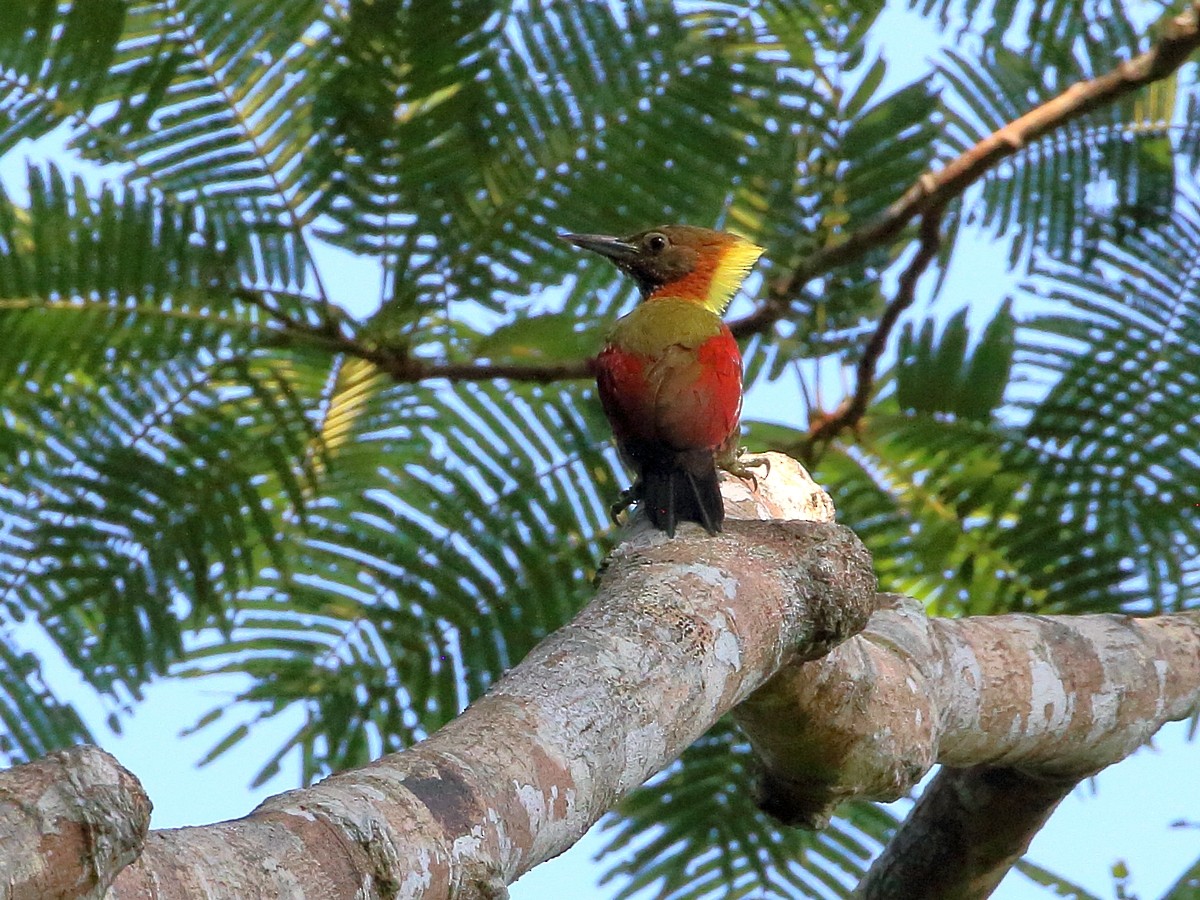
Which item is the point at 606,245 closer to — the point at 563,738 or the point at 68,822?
the point at 563,738

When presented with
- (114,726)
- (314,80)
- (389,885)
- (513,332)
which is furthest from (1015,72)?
(389,885)

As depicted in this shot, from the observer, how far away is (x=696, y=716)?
181 centimetres

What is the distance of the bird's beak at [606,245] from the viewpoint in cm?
391

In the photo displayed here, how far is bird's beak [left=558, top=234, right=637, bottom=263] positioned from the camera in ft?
12.8

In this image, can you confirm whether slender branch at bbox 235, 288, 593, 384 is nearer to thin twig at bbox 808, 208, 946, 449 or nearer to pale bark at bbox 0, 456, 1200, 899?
thin twig at bbox 808, 208, 946, 449

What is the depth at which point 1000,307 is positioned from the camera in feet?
12.3

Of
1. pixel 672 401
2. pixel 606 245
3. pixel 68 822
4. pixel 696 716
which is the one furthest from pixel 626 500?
pixel 68 822

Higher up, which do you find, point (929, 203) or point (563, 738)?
point (929, 203)

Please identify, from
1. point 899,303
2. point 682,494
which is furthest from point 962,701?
point 899,303

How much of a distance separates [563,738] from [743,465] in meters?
1.54

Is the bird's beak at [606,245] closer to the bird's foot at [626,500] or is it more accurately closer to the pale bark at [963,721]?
the bird's foot at [626,500]

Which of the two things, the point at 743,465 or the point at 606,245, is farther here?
the point at 606,245

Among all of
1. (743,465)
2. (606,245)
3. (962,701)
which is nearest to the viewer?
(962,701)

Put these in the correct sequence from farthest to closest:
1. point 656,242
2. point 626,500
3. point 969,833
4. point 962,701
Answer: point 656,242, point 626,500, point 969,833, point 962,701
